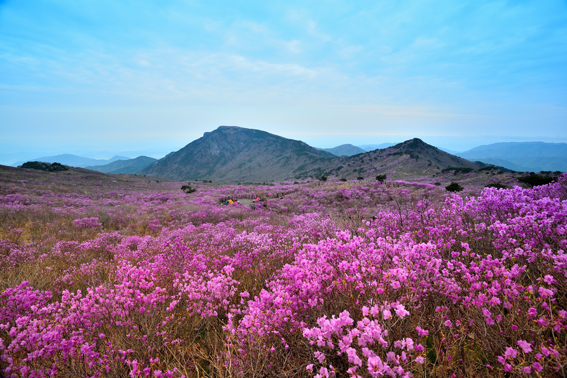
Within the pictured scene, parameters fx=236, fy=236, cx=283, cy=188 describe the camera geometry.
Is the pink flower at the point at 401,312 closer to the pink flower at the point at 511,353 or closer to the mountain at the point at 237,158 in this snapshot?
the pink flower at the point at 511,353

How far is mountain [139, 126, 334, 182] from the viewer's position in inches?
5768

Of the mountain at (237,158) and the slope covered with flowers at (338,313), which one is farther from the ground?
the mountain at (237,158)

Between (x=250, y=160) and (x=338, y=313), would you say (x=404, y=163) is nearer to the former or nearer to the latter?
(x=338, y=313)

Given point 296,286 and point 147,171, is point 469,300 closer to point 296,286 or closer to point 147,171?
point 296,286

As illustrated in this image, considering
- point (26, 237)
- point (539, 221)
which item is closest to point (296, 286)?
point (539, 221)

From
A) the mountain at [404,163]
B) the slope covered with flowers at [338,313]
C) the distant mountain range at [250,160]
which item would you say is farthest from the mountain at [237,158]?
the slope covered with flowers at [338,313]

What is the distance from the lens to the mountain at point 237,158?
481ft

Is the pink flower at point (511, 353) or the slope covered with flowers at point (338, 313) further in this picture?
the slope covered with flowers at point (338, 313)

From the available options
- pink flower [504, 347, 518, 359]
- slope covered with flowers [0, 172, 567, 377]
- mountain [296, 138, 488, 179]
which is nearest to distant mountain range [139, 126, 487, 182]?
mountain [296, 138, 488, 179]

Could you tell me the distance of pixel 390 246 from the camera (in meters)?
3.17

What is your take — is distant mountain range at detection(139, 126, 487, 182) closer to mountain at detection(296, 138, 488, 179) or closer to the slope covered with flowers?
mountain at detection(296, 138, 488, 179)

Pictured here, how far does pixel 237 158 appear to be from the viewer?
18012cm

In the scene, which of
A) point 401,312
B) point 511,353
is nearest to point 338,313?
point 401,312

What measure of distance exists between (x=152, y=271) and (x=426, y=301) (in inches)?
175
